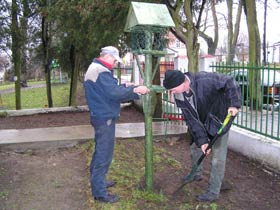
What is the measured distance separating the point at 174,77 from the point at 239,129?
9.31ft

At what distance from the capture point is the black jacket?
362cm

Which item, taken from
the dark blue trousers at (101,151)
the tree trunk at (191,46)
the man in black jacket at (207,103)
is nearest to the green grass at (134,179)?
the dark blue trousers at (101,151)

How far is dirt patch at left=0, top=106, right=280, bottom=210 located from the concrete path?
15 cm

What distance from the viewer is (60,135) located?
661cm

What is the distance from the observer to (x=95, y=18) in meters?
8.00

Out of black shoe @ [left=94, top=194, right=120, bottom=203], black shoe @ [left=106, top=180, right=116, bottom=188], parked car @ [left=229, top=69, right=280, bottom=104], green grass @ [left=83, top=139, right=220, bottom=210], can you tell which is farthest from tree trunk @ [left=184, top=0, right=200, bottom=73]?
black shoe @ [left=94, top=194, right=120, bottom=203]

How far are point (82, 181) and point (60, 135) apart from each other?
2.20 metres

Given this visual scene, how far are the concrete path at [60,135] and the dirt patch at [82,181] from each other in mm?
153

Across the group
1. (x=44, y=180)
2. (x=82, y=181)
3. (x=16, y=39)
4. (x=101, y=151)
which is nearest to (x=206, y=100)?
(x=101, y=151)

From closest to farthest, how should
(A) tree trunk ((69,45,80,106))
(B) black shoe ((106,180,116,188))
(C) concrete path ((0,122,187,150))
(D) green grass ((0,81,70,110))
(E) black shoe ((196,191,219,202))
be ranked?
(E) black shoe ((196,191,219,202)) → (B) black shoe ((106,180,116,188)) → (C) concrete path ((0,122,187,150)) → (A) tree trunk ((69,45,80,106)) → (D) green grass ((0,81,70,110))

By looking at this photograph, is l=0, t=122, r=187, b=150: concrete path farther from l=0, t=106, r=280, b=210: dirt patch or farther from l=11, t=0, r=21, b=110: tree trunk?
l=11, t=0, r=21, b=110: tree trunk

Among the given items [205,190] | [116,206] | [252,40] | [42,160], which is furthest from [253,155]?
[252,40]

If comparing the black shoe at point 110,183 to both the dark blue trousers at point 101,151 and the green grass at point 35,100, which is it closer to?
the dark blue trousers at point 101,151

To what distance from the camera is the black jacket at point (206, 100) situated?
362 centimetres
